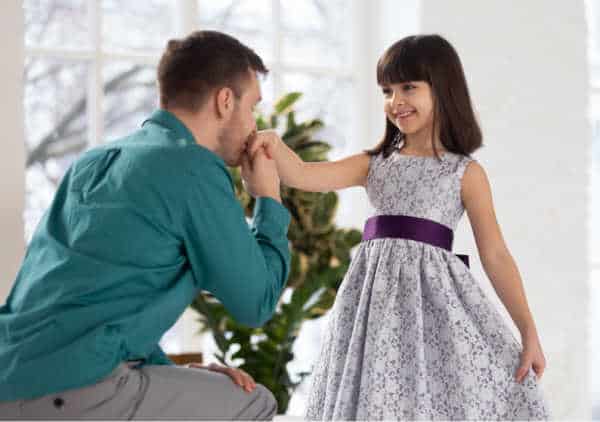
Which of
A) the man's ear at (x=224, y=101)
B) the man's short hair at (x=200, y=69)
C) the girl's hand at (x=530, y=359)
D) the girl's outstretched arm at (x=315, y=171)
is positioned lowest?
the girl's hand at (x=530, y=359)

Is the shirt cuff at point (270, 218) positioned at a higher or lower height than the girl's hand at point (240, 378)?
higher

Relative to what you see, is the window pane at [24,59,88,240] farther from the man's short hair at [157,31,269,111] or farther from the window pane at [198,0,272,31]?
the man's short hair at [157,31,269,111]

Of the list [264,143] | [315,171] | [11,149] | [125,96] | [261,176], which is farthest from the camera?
[125,96]

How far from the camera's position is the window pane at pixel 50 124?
10.3 feet

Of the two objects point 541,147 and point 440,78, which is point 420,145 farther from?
point 541,147

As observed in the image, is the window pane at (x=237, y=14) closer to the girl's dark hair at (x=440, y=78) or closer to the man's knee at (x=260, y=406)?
the girl's dark hair at (x=440, y=78)

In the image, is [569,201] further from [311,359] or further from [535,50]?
[311,359]

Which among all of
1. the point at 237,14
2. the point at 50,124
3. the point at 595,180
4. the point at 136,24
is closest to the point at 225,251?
the point at 50,124

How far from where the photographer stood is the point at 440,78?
2.04 metres

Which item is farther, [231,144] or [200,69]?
[231,144]

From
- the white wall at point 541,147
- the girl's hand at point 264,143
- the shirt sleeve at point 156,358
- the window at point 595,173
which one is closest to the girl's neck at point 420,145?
the girl's hand at point 264,143

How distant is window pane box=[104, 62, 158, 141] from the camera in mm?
3277

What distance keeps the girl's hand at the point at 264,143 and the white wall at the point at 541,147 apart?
1639 mm

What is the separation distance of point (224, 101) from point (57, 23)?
1849 mm
